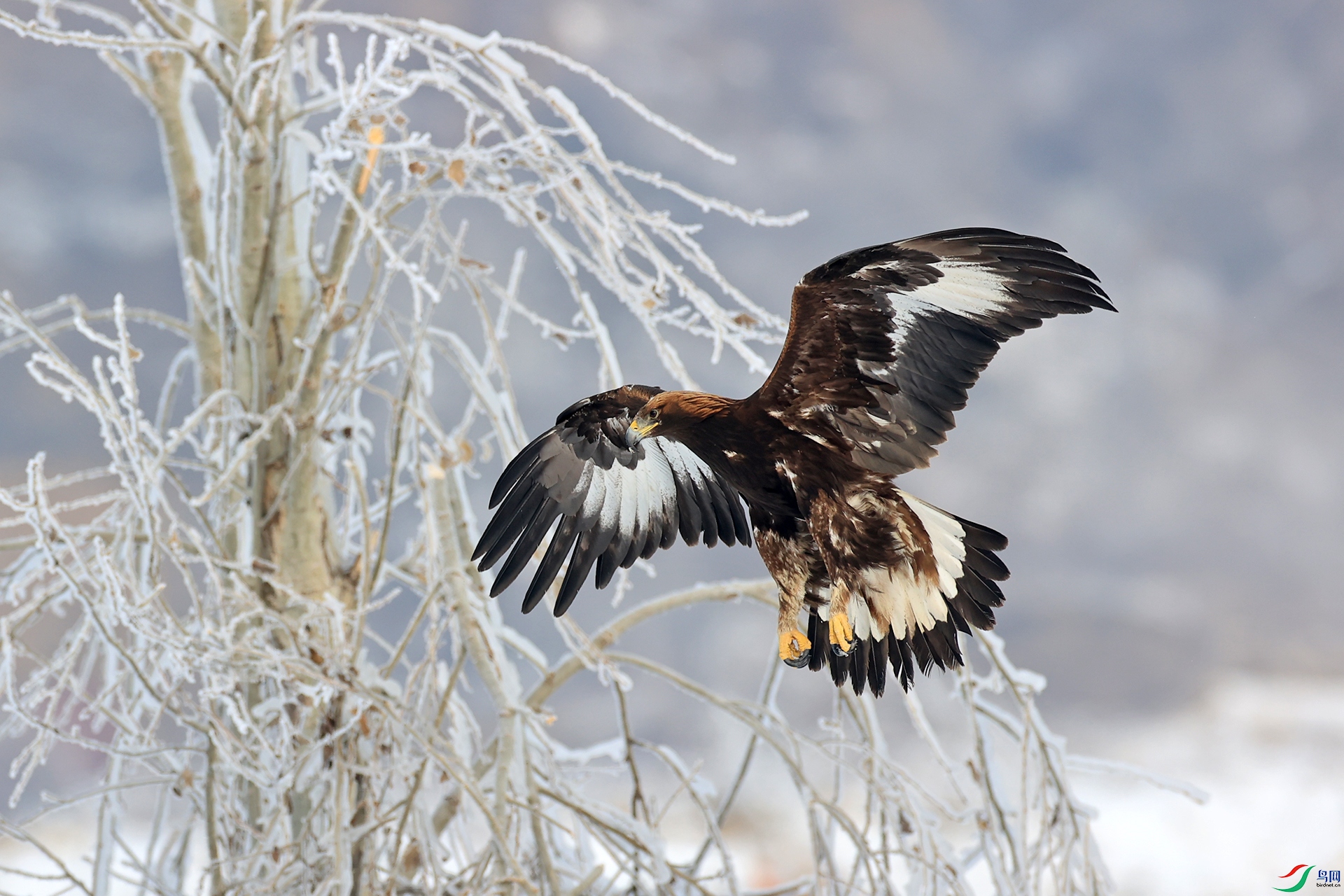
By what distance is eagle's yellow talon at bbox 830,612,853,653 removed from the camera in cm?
119

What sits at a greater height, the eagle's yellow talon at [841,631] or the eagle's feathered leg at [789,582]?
the eagle's feathered leg at [789,582]

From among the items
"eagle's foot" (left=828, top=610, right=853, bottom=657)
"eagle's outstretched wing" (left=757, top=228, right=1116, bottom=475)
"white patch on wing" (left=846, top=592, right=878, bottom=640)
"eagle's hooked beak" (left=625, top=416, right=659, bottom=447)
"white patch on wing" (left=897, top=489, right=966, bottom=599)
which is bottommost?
"eagle's foot" (left=828, top=610, right=853, bottom=657)

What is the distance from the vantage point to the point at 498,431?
2969 mm

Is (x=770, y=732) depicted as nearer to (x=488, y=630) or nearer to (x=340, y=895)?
(x=488, y=630)

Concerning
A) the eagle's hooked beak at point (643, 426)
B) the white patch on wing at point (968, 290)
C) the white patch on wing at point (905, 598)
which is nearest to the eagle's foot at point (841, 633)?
the white patch on wing at point (905, 598)

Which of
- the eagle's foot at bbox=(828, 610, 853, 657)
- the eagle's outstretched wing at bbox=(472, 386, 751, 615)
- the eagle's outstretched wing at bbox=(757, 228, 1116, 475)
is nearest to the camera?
the eagle's foot at bbox=(828, 610, 853, 657)

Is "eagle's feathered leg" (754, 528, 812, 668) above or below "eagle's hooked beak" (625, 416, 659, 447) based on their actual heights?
below

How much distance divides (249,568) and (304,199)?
66.3 inches

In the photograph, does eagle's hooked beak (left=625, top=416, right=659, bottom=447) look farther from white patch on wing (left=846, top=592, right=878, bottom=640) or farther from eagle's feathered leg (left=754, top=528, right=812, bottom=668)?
white patch on wing (left=846, top=592, right=878, bottom=640)

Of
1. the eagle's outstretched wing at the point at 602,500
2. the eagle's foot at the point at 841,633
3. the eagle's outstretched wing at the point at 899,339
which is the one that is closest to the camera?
the eagle's foot at the point at 841,633

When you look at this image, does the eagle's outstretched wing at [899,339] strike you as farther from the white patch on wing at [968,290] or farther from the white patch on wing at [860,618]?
the white patch on wing at [860,618]

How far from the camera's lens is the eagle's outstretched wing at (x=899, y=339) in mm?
1293

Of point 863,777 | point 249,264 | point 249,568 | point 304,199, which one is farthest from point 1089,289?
point 304,199

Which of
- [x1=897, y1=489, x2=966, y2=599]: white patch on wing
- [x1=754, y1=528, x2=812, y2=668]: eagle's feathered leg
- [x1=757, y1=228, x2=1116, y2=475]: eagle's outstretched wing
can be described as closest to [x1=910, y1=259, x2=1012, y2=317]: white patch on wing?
[x1=757, y1=228, x2=1116, y2=475]: eagle's outstretched wing
